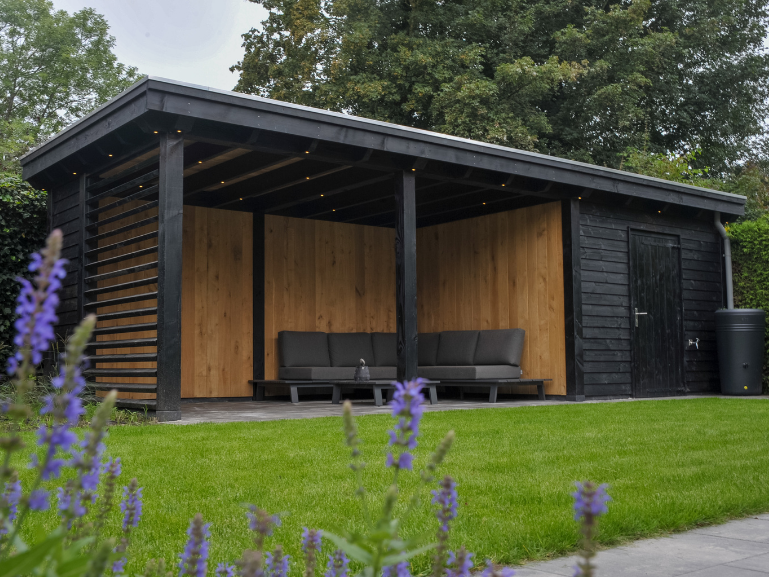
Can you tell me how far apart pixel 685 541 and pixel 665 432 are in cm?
296

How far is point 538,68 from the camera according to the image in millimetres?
15195

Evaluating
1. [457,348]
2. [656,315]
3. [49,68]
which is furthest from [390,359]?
[49,68]

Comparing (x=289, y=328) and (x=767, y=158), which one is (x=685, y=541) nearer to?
(x=289, y=328)

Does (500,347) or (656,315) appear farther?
(656,315)

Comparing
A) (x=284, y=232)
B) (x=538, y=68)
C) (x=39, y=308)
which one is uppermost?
(x=538, y=68)

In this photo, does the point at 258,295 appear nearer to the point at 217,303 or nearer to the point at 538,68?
the point at 217,303

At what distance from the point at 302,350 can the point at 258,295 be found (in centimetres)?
93

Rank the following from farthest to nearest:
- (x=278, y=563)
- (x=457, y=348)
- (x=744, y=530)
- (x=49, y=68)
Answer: (x=49, y=68), (x=457, y=348), (x=744, y=530), (x=278, y=563)

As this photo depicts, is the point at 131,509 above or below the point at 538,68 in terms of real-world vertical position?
below

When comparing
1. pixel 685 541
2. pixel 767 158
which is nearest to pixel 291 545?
pixel 685 541

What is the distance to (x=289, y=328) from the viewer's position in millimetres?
10555

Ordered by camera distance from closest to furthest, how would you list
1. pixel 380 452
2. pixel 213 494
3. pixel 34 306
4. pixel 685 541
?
pixel 34 306 → pixel 685 541 → pixel 213 494 → pixel 380 452

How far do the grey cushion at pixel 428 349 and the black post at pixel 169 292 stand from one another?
17.0 feet

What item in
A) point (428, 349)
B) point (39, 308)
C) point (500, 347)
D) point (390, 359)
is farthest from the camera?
point (390, 359)
